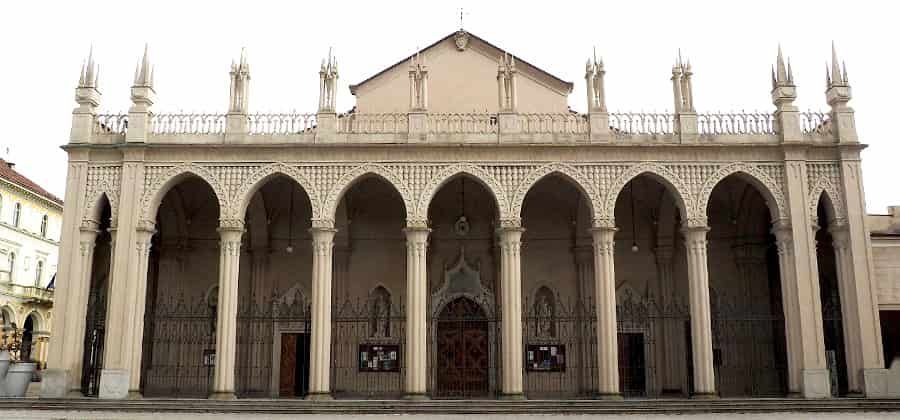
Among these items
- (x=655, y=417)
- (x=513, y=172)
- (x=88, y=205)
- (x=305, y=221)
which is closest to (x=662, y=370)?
(x=655, y=417)

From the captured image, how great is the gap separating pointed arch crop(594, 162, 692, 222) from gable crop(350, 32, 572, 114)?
5612 millimetres

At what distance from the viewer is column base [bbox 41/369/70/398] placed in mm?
18906

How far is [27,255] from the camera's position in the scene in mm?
42562

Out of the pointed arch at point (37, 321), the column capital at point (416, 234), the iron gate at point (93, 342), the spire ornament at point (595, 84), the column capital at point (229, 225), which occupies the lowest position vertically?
the iron gate at point (93, 342)

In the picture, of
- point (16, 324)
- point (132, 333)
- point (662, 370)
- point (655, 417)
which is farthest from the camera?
point (16, 324)

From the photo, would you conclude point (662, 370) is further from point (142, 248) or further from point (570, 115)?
point (142, 248)

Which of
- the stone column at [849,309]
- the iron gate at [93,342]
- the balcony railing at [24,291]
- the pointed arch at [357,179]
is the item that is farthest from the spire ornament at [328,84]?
the balcony railing at [24,291]

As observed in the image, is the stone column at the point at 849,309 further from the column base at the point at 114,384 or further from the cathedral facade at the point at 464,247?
the column base at the point at 114,384

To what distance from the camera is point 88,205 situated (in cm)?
2005

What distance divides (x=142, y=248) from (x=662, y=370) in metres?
14.7

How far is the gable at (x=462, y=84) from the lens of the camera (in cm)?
2498

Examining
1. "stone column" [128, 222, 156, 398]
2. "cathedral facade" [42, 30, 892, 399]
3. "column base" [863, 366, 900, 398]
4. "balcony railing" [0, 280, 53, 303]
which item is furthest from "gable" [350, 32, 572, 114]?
"balcony railing" [0, 280, 53, 303]

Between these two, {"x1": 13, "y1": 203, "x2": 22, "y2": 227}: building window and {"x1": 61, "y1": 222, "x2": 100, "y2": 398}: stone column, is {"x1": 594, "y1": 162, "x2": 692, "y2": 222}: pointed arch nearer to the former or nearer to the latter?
{"x1": 61, "y1": 222, "x2": 100, "y2": 398}: stone column

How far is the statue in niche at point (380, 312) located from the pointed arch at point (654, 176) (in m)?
7.43
